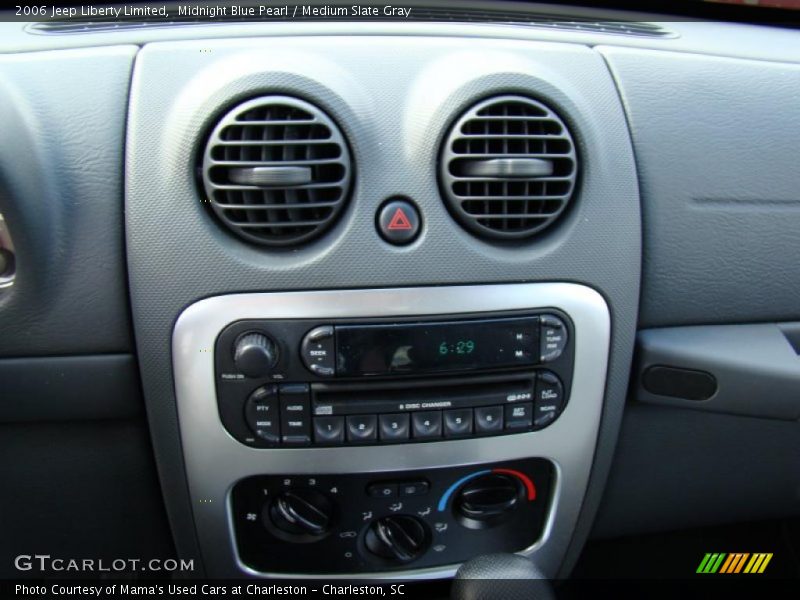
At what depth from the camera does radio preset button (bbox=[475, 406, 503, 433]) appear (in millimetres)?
1249

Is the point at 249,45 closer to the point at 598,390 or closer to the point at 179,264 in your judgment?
the point at 179,264

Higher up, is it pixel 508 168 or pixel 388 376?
pixel 508 168

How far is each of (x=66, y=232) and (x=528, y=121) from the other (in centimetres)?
80

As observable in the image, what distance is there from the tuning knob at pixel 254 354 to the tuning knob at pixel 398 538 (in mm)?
454

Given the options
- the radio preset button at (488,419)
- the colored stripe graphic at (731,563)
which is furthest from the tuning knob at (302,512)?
the colored stripe graphic at (731,563)

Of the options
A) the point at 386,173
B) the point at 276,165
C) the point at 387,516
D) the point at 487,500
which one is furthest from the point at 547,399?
the point at 276,165

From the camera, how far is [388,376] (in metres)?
1.19

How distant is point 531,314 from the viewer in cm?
121

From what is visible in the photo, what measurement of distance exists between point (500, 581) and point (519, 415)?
288 millimetres

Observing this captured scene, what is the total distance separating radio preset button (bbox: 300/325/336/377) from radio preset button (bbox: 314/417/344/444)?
0.33 feet

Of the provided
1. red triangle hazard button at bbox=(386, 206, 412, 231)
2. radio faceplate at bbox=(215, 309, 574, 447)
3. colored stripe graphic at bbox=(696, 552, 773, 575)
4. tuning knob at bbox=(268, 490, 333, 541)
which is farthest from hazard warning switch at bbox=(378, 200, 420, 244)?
colored stripe graphic at bbox=(696, 552, 773, 575)

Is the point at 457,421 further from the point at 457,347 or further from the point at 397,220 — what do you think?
the point at 397,220

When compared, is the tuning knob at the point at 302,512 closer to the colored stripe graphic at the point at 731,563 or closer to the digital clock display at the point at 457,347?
the digital clock display at the point at 457,347

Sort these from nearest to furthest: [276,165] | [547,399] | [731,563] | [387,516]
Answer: [276,165]
[547,399]
[387,516]
[731,563]
